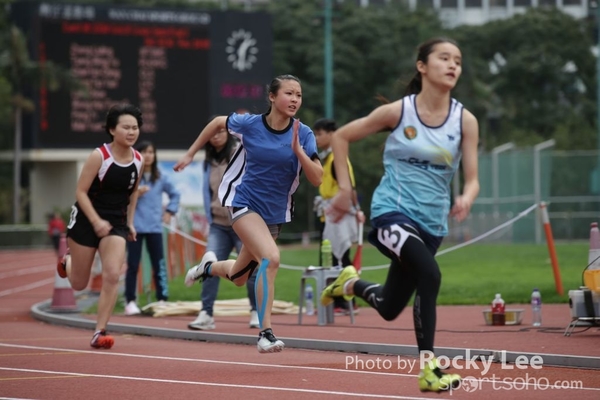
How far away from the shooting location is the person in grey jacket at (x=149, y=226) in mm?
16891

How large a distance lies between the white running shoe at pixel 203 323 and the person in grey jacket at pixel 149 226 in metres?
2.85

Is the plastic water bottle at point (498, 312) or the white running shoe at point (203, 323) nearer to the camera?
the plastic water bottle at point (498, 312)

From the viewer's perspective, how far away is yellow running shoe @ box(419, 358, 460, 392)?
8.19m

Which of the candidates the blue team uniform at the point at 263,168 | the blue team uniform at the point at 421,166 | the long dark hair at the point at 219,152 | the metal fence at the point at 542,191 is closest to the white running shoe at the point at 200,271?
the blue team uniform at the point at 263,168

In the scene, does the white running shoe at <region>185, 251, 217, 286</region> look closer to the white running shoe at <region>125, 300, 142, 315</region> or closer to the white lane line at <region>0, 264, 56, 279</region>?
the white running shoe at <region>125, 300, 142, 315</region>

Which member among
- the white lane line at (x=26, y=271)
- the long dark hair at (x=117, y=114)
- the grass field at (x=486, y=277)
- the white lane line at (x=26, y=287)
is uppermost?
the long dark hair at (x=117, y=114)

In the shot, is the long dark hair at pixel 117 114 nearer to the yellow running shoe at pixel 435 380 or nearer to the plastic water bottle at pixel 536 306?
the plastic water bottle at pixel 536 306

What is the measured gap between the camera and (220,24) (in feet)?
147

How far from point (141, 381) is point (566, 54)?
222 ft

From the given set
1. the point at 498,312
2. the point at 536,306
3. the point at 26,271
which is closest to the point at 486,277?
the point at 498,312

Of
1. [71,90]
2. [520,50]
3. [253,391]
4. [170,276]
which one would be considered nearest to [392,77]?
[520,50]

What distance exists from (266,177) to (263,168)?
75mm

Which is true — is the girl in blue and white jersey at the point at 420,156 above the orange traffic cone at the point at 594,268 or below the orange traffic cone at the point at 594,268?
above

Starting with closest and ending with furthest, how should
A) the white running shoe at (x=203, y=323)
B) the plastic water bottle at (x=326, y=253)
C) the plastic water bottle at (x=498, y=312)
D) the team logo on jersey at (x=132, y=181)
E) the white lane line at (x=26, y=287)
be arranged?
the team logo on jersey at (x=132, y=181) < the plastic water bottle at (x=498, y=312) < the white running shoe at (x=203, y=323) < the plastic water bottle at (x=326, y=253) < the white lane line at (x=26, y=287)
